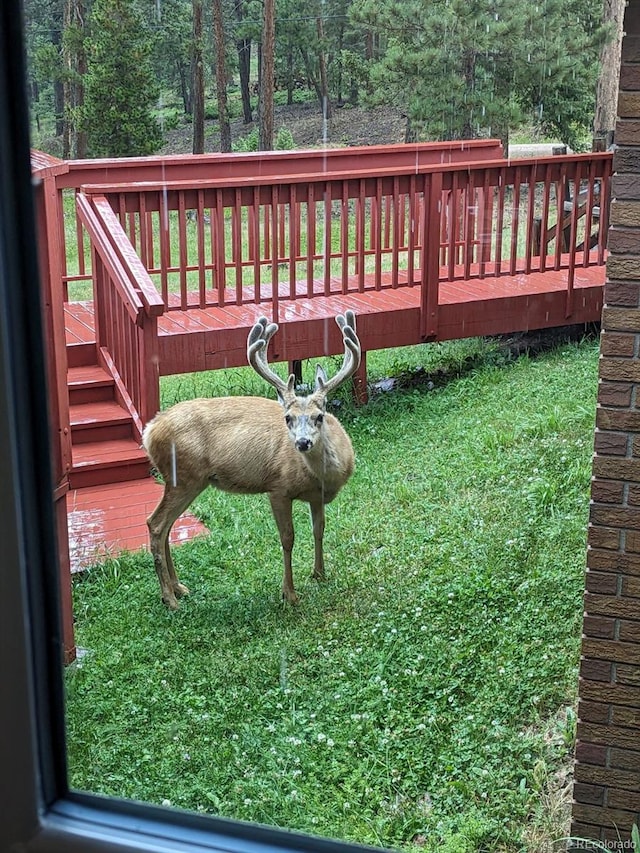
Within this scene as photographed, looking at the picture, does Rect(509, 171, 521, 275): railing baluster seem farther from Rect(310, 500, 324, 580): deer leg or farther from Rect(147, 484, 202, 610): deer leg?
Rect(147, 484, 202, 610): deer leg

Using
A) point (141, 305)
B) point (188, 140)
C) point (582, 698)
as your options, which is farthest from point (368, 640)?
point (188, 140)

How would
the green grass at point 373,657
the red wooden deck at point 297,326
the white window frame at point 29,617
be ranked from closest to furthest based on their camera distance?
1. the white window frame at point 29,617
2. the green grass at point 373,657
3. the red wooden deck at point 297,326

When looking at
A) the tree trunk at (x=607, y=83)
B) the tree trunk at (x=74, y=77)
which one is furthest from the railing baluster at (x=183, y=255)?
the tree trunk at (x=607, y=83)

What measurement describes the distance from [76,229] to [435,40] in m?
3.26

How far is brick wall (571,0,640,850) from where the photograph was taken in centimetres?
184

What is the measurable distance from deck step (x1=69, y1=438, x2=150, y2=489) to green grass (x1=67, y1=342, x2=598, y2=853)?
347mm

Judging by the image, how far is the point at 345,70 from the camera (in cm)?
761

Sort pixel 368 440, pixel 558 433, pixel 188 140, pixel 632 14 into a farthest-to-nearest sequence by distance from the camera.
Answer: pixel 188 140 < pixel 368 440 < pixel 558 433 < pixel 632 14

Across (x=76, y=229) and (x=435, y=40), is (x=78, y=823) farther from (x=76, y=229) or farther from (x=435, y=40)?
(x=435, y=40)

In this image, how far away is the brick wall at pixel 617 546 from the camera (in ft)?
6.04

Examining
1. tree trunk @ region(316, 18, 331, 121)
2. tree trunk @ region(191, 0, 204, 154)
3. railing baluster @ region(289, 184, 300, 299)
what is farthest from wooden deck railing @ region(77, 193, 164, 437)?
tree trunk @ region(316, 18, 331, 121)

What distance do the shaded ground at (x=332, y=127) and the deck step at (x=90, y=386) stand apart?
125 inches

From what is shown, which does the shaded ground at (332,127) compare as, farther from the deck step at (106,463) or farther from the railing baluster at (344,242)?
the deck step at (106,463)

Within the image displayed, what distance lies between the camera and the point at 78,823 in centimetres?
62
